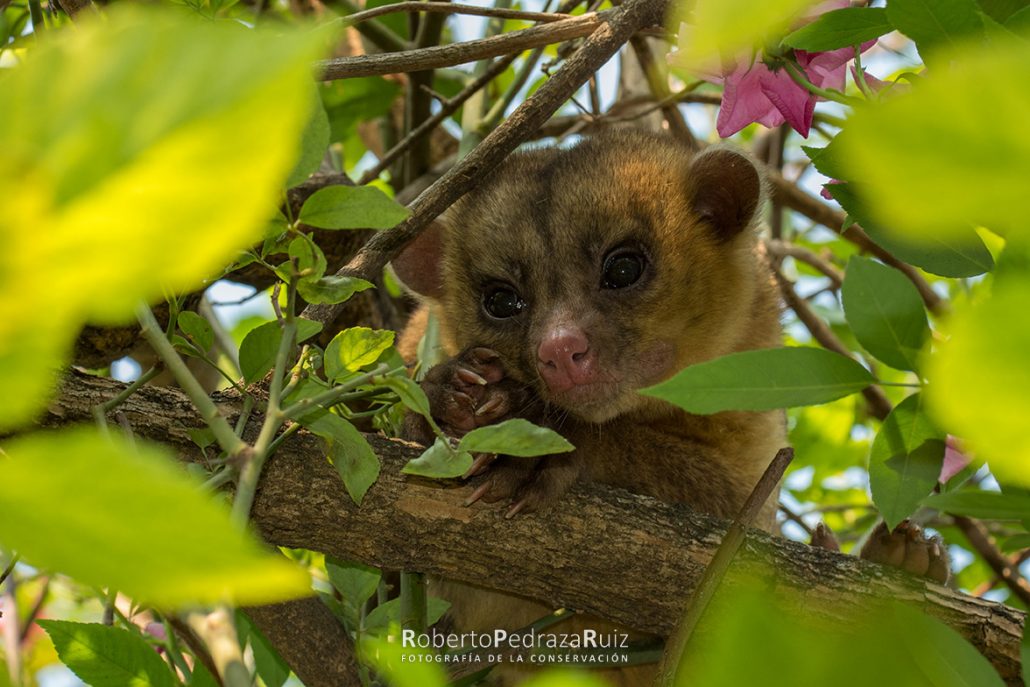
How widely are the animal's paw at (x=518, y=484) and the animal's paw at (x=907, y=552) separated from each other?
119cm

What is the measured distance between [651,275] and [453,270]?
0.78 metres

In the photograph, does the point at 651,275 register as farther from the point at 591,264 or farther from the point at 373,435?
the point at 373,435

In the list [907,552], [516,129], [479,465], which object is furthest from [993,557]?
[516,129]

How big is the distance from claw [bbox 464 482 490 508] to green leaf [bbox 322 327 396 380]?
0.53 m

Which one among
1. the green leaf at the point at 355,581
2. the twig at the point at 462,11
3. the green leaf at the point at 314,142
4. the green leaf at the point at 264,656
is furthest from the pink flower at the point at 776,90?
the green leaf at the point at 264,656

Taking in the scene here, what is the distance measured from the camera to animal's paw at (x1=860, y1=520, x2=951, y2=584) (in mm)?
3098

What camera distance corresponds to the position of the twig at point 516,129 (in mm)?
2484

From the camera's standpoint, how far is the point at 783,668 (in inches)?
23.5

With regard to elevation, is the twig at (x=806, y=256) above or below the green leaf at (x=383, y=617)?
above

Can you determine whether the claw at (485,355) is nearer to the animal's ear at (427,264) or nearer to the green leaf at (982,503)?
the animal's ear at (427,264)

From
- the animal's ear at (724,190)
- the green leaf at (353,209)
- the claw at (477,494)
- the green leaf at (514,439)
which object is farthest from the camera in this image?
the animal's ear at (724,190)

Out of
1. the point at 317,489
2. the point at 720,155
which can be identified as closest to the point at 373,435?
the point at 317,489

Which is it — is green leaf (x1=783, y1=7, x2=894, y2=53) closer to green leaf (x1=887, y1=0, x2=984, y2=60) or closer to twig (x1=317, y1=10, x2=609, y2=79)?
green leaf (x1=887, y1=0, x2=984, y2=60)

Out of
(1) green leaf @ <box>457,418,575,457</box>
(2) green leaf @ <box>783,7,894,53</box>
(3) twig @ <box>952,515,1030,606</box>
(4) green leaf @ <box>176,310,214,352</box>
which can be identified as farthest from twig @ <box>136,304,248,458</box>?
(3) twig @ <box>952,515,1030,606</box>
